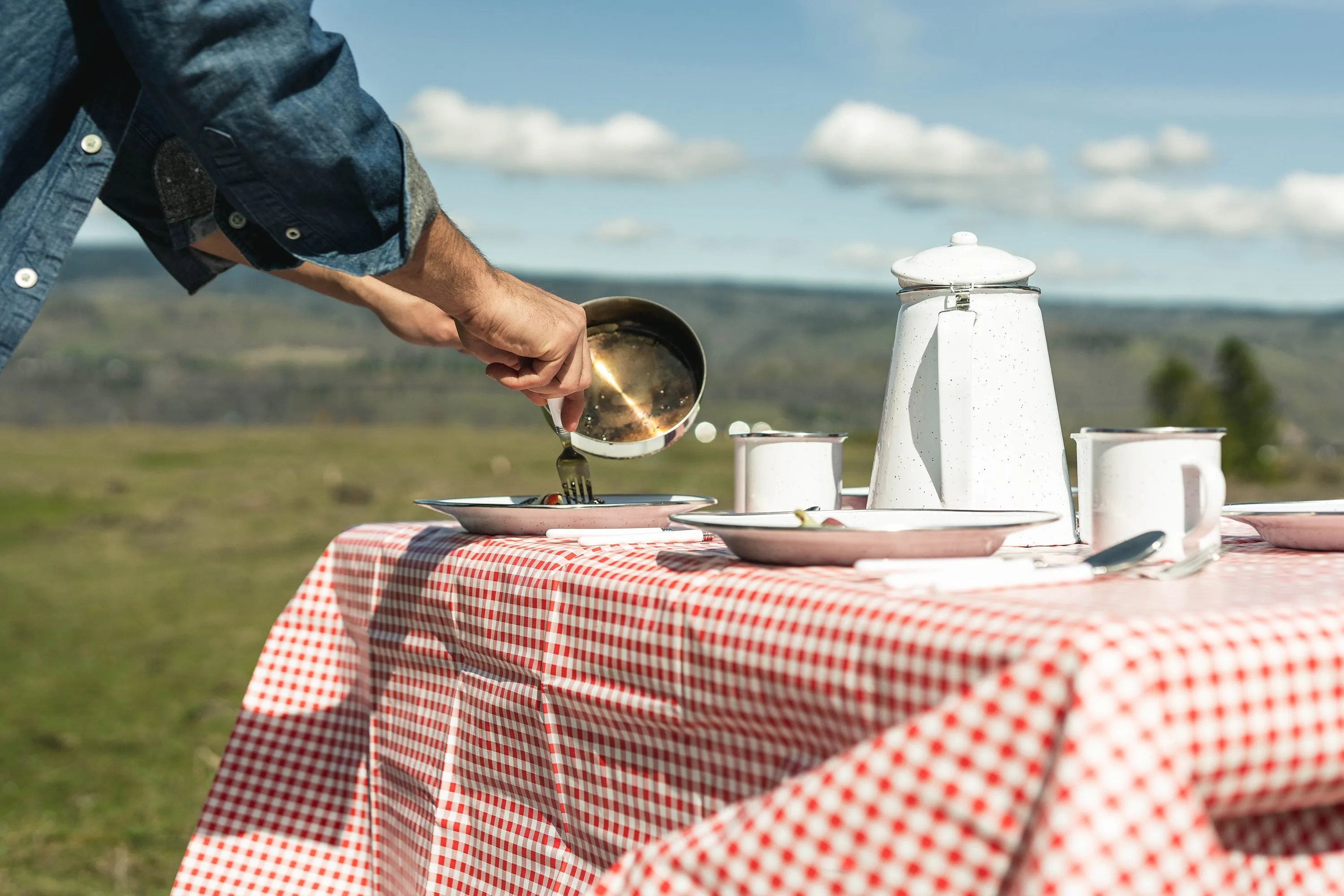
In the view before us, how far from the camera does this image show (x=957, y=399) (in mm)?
1369

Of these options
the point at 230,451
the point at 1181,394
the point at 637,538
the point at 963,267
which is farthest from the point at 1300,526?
the point at 1181,394

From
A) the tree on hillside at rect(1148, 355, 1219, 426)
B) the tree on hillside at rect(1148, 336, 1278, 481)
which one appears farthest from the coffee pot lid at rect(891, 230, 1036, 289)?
the tree on hillside at rect(1148, 355, 1219, 426)

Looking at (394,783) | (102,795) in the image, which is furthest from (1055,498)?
(102,795)

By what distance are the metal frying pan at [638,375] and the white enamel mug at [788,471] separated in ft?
0.44

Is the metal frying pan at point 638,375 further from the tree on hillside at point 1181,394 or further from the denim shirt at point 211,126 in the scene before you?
the tree on hillside at point 1181,394

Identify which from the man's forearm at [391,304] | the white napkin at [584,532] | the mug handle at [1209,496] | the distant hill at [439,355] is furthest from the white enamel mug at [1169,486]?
the distant hill at [439,355]

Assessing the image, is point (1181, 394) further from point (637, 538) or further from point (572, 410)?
point (637, 538)

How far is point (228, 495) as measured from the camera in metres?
10.5

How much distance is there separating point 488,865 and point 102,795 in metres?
3.04

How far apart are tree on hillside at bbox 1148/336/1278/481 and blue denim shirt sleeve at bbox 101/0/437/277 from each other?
2000 centimetres

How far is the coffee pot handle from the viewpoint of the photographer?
137 centimetres

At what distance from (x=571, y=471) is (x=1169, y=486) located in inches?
30.9

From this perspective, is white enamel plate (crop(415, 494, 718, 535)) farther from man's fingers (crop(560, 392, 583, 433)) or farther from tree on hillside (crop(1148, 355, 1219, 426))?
tree on hillside (crop(1148, 355, 1219, 426))

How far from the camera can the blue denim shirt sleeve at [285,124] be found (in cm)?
105
